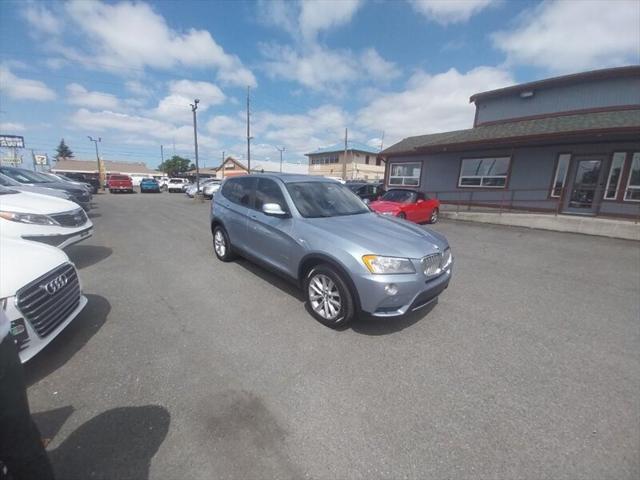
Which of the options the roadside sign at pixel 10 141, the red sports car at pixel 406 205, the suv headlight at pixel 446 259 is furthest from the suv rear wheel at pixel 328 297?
the roadside sign at pixel 10 141

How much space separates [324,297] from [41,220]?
496cm

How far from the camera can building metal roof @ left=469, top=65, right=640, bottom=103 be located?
12344 mm

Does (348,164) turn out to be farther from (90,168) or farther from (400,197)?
(90,168)

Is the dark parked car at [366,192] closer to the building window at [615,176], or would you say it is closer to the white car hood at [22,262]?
the building window at [615,176]

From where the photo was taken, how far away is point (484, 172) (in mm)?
13992

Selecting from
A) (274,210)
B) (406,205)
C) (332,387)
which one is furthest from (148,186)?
(332,387)

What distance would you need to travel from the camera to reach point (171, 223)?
1015 cm

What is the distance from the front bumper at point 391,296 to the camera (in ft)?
9.52

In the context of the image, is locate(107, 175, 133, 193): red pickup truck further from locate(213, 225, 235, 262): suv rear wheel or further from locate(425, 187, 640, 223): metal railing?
locate(425, 187, 640, 223): metal railing

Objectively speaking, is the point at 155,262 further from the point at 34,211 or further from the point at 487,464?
the point at 487,464

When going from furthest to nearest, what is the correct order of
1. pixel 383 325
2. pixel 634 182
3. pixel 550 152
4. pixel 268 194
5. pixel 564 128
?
pixel 550 152
pixel 564 128
pixel 634 182
pixel 268 194
pixel 383 325

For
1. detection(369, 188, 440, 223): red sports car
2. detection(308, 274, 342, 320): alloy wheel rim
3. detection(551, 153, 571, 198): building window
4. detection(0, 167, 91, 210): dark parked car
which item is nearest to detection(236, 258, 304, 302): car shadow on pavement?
detection(308, 274, 342, 320): alloy wheel rim

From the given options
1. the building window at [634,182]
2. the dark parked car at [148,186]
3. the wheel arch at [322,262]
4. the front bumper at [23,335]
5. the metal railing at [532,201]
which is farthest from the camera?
the dark parked car at [148,186]

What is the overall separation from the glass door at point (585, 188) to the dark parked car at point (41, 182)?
18.7m
